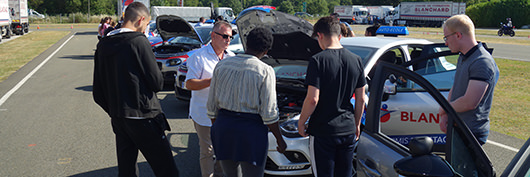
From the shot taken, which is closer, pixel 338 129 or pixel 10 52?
pixel 338 129

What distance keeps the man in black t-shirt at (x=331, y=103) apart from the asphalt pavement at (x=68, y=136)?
6.32ft

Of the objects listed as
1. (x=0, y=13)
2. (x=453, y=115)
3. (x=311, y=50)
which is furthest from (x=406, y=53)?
(x=0, y=13)

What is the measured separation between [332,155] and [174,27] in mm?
5957

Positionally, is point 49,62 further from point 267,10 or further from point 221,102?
point 221,102

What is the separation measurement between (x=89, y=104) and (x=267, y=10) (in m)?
4.95

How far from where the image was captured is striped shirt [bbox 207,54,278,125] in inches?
117

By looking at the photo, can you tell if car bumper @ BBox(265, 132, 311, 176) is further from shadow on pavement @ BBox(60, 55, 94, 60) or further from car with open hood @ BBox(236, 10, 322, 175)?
shadow on pavement @ BBox(60, 55, 94, 60)

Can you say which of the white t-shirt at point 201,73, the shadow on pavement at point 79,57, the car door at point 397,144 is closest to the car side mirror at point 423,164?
the car door at point 397,144

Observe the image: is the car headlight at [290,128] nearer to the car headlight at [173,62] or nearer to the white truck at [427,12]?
the car headlight at [173,62]

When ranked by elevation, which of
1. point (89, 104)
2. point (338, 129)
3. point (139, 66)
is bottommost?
point (89, 104)

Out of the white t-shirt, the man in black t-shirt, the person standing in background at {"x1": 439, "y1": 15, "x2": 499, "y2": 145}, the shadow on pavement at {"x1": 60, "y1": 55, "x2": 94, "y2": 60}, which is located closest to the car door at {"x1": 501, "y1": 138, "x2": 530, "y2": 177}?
the person standing in background at {"x1": 439, "y1": 15, "x2": 499, "y2": 145}

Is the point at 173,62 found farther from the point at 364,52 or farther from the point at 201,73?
the point at 201,73

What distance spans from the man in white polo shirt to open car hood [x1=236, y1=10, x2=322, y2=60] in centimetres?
114

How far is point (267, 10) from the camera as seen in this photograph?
5.17 m
